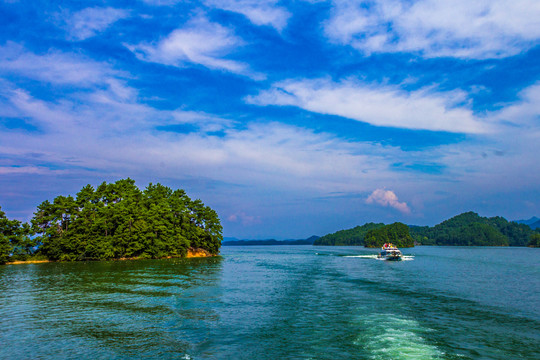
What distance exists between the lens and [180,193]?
118500 mm

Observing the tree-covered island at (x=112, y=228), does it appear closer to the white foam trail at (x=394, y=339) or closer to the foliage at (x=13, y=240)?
the foliage at (x=13, y=240)

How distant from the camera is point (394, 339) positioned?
20344mm

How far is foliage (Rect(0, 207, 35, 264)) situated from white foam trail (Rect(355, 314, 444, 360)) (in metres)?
82.1

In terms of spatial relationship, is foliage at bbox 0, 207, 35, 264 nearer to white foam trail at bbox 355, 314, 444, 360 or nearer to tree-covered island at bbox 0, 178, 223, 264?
tree-covered island at bbox 0, 178, 223, 264

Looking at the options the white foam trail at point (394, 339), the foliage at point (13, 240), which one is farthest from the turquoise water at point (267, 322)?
the foliage at point (13, 240)

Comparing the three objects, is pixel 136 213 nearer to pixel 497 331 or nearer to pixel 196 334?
pixel 196 334

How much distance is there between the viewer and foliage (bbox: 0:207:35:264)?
73.3 metres

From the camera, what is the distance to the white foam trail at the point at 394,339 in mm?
17719

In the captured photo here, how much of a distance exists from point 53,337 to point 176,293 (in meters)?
18.0

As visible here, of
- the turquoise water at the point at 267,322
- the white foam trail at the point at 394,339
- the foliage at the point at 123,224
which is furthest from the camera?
the foliage at the point at 123,224

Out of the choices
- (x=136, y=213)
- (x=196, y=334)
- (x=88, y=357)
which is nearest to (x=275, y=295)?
(x=196, y=334)

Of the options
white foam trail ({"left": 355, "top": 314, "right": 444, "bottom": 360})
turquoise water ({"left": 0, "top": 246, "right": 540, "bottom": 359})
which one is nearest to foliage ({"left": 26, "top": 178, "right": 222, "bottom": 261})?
turquoise water ({"left": 0, "top": 246, "right": 540, "bottom": 359})

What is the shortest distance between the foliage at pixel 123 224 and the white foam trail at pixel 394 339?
81.2 meters

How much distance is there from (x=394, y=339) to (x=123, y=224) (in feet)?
281
